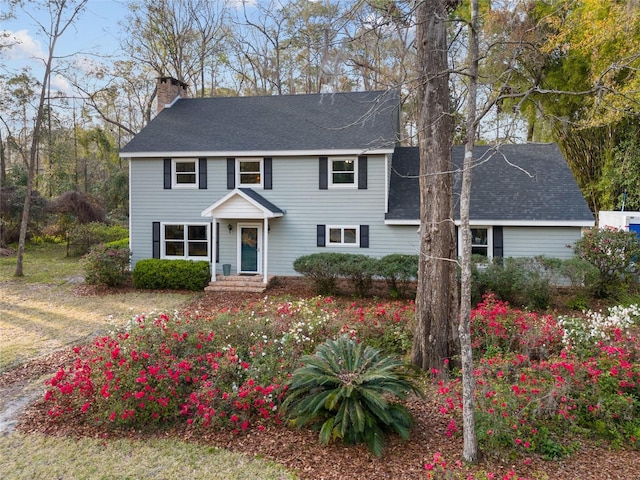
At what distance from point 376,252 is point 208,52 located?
1749 cm

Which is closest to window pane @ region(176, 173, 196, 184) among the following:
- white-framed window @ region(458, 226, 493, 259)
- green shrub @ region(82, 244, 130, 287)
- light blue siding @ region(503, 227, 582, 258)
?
green shrub @ region(82, 244, 130, 287)

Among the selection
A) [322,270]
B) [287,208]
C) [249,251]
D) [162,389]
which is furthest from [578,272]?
[249,251]

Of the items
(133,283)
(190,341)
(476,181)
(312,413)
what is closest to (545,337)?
(312,413)

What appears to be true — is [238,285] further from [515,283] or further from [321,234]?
[515,283]

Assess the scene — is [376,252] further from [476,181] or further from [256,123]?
[256,123]

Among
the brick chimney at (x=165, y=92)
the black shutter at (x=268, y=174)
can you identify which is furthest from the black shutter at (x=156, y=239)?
the brick chimney at (x=165, y=92)

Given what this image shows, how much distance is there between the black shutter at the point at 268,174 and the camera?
44.6 ft

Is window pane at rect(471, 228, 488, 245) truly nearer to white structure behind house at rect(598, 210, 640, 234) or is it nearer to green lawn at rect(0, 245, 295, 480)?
white structure behind house at rect(598, 210, 640, 234)

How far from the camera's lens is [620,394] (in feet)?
14.0

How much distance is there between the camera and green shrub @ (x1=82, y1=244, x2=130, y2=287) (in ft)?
40.6

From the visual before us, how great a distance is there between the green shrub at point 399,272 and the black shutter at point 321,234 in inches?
112

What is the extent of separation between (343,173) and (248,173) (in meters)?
3.14

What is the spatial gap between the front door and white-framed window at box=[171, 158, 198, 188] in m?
2.34

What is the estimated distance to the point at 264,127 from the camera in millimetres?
14438
